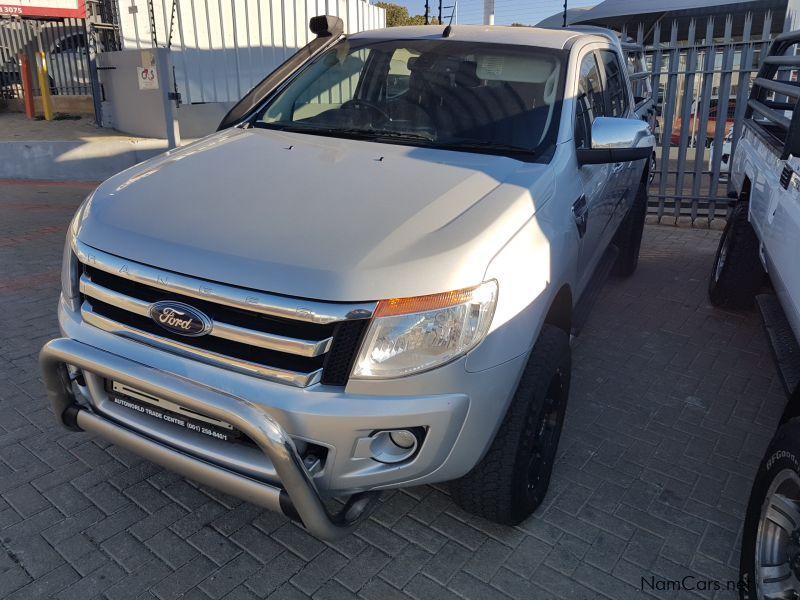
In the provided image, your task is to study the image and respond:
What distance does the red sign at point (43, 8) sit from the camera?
11.7 m

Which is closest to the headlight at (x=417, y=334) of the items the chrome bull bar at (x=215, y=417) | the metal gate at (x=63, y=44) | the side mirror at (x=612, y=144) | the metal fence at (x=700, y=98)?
the chrome bull bar at (x=215, y=417)

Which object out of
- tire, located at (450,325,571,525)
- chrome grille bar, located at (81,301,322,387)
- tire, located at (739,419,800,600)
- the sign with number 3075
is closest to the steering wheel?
tire, located at (450,325,571,525)

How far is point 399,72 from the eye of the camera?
3.71 metres

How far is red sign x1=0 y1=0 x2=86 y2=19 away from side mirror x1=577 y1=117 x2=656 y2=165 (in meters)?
11.0

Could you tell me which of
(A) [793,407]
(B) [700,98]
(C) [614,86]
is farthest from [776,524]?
(B) [700,98]

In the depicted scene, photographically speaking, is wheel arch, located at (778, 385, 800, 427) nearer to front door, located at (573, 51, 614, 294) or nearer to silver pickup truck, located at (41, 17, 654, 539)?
silver pickup truck, located at (41, 17, 654, 539)

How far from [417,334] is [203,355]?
710 millimetres

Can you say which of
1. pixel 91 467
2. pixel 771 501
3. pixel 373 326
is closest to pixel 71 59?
pixel 91 467

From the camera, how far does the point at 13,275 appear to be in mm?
5496

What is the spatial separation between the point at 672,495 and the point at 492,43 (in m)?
2.42

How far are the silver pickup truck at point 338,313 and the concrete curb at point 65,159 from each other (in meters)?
7.54

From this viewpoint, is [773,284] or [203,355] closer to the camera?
[203,355]

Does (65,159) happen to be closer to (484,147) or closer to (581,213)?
(484,147)

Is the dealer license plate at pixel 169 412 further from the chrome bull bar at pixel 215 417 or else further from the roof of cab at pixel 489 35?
the roof of cab at pixel 489 35
